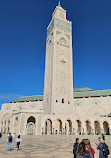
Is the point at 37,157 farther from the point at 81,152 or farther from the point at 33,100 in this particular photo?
the point at 33,100

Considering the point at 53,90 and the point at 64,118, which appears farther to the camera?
the point at 53,90

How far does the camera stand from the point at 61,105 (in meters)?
29.1

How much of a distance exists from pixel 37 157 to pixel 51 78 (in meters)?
25.3

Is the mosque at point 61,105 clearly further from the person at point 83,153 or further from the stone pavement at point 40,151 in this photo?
the person at point 83,153

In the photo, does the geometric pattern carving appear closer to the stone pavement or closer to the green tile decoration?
the green tile decoration

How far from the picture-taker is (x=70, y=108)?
98.1ft

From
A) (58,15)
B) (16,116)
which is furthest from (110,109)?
(58,15)

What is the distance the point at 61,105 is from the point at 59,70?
8.55 metres

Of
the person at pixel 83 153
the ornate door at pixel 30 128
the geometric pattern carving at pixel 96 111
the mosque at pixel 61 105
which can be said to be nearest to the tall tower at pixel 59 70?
the mosque at pixel 61 105

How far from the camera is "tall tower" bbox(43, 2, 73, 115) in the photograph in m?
29.1

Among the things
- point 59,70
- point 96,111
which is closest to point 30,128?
point 59,70

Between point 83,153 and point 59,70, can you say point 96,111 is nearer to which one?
point 59,70

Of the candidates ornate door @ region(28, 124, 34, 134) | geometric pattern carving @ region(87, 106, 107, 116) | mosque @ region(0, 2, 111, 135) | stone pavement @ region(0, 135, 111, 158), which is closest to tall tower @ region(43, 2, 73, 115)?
mosque @ region(0, 2, 111, 135)

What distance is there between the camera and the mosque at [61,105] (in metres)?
25.3
